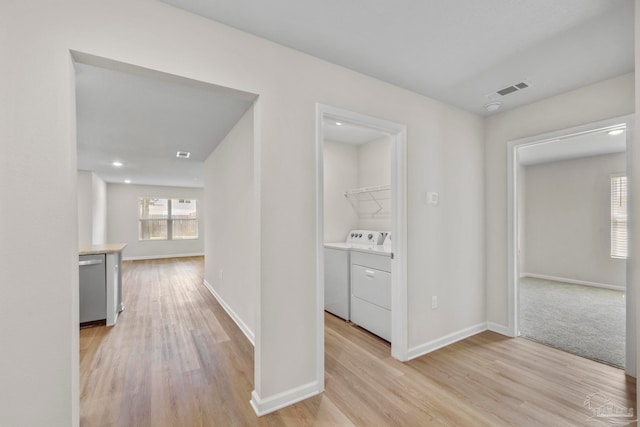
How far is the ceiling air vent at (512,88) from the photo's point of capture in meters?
2.46

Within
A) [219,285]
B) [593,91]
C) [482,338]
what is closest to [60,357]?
[219,285]

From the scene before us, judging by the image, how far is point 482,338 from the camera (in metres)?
2.97

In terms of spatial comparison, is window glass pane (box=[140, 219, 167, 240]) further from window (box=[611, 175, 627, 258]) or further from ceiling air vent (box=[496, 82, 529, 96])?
window (box=[611, 175, 627, 258])

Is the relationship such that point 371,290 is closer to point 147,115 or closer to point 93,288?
point 147,115

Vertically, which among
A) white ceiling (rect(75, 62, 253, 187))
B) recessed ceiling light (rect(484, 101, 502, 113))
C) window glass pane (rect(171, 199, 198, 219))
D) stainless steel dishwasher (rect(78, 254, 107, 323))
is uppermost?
recessed ceiling light (rect(484, 101, 502, 113))

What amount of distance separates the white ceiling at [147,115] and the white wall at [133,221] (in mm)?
3893

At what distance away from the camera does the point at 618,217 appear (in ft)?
16.1

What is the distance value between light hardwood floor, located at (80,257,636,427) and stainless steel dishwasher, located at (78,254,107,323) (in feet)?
0.63

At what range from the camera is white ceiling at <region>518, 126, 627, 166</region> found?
4.08 m

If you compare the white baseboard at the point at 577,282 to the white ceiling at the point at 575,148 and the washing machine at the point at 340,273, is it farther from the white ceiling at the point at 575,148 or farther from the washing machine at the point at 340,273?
the washing machine at the point at 340,273

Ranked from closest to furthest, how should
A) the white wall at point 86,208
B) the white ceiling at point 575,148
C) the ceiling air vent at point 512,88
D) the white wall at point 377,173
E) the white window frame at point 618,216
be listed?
the ceiling air vent at point 512,88 < the white wall at point 377,173 < the white ceiling at point 575,148 < the white window frame at point 618,216 < the white wall at point 86,208

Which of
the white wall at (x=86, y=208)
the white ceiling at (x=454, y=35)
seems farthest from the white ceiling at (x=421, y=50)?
the white wall at (x=86, y=208)

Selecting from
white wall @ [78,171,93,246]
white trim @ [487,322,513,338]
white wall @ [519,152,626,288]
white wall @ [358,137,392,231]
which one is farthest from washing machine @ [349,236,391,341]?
white wall @ [78,171,93,246]

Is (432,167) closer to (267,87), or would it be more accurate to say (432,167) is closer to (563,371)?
(267,87)
